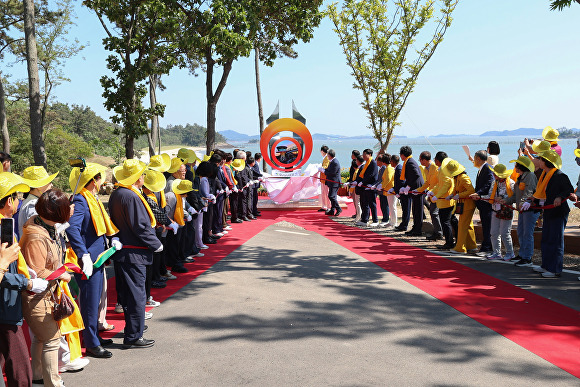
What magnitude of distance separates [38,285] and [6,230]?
0.52 m

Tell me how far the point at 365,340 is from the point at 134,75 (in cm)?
1360

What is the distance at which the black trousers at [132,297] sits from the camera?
5.15m

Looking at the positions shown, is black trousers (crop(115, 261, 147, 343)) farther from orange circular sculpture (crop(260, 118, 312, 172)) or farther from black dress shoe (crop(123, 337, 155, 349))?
orange circular sculpture (crop(260, 118, 312, 172))

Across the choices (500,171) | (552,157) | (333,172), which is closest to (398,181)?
(333,172)

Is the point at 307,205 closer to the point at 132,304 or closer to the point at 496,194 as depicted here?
the point at 496,194

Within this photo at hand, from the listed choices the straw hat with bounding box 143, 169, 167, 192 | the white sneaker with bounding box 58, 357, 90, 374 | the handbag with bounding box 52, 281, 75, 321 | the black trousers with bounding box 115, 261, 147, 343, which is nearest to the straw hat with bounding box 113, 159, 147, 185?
the straw hat with bounding box 143, 169, 167, 192

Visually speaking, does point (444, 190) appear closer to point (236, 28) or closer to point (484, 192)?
point (484, 192)

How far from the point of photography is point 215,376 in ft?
14.8

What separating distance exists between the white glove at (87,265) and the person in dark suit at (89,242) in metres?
0.05

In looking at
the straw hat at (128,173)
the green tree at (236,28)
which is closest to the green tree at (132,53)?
the green tree at (236,28)

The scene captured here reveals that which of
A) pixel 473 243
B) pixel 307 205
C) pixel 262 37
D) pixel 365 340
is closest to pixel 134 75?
pixel 262 37

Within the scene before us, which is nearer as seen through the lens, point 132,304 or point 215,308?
point 132,304

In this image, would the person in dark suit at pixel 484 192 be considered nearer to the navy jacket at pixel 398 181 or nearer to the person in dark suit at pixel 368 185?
the navy jacket at pixel 398 181

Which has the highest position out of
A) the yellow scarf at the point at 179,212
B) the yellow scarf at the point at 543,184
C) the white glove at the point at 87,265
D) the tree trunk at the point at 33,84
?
the tree trunk at the point at 33,84
